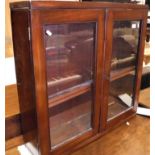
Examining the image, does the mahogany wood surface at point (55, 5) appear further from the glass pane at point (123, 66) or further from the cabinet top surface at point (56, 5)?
the glass pane at point (123, 66)

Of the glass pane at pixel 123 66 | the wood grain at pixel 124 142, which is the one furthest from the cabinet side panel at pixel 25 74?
the glass pane at pixel 123 66

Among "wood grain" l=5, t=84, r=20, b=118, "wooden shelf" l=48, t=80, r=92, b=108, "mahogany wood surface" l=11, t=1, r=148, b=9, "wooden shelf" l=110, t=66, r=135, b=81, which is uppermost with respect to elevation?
"mahogany wood surface" l=11, t=1, r=148, b=9

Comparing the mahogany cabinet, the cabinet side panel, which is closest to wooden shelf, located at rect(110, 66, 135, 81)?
the mahogany cabinet

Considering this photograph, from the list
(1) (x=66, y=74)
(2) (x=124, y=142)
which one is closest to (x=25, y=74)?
(1) (x=66, y=74)

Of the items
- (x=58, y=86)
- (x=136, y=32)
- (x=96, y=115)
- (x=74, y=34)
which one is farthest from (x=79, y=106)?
(x=136, y=32)

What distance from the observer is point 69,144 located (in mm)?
866

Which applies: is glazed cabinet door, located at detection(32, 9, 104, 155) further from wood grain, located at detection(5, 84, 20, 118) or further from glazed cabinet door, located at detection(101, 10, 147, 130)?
wood grain, located at detection(5, 84, 20, 118)

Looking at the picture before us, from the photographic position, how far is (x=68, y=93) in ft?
2.78

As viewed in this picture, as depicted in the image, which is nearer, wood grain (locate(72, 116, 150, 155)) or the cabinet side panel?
the cabinet side panel

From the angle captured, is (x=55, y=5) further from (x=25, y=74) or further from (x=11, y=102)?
(x=11, y=102)

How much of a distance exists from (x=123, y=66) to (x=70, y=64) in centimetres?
38

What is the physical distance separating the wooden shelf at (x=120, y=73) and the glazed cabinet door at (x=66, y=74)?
16cm

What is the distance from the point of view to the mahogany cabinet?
67 cm

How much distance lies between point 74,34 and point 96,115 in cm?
39
